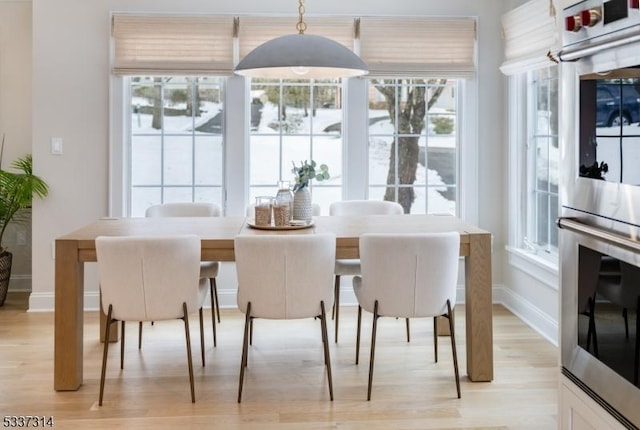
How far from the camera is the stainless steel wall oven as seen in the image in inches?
66.4

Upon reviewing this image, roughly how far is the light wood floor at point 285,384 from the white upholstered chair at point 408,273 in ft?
0.68

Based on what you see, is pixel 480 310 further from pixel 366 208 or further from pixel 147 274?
pixel 147 274

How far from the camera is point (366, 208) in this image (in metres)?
4.50

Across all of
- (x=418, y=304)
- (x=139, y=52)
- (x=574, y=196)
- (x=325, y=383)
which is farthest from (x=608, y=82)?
(x=139, y=52)

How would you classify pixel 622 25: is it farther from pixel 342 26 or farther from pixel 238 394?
pixel 342 26

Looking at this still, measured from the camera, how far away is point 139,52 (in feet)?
15.9

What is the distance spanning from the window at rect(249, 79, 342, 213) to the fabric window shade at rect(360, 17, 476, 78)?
40cm

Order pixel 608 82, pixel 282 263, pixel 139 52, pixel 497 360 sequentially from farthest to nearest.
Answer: pixel 139 52, pixel 497 360, pixel 282 263, pixel 608 82

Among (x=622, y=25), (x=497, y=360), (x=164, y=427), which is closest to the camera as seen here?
(x=622, y=25)

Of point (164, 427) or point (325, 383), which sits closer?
point (164, 427)

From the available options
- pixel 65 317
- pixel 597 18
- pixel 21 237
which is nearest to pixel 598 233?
pixel 597 18

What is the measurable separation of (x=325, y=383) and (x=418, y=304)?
0.65 m

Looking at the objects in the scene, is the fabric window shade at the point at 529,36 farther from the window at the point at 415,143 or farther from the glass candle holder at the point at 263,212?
the glass candle holder at the point at 263,212

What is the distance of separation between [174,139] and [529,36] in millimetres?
2668
